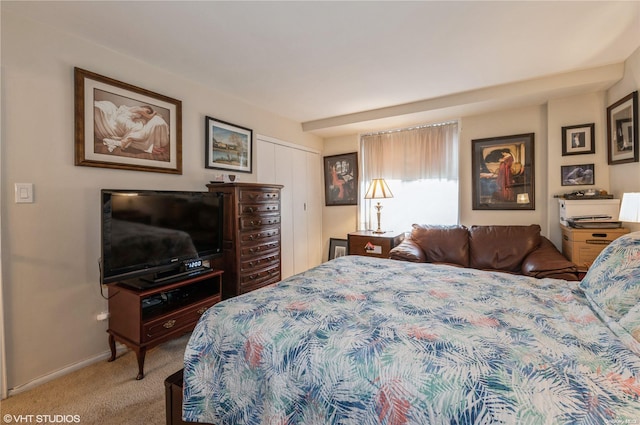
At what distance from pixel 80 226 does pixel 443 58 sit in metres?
3.33

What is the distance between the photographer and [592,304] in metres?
1.37

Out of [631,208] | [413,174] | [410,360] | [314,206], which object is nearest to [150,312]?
[410,360]

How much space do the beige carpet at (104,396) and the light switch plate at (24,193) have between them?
1.29 meters

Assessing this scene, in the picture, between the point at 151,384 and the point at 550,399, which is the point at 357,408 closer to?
the point at 550,399

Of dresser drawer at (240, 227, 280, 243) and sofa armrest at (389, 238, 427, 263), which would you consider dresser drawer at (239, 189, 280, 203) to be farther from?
sofa armrest at (389, 238, 427, 263)

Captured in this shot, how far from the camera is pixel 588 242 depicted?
107 inches

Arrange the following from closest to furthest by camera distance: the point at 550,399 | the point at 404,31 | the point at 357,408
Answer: the point at 550,399
the point at 357,408
the point at 404,31

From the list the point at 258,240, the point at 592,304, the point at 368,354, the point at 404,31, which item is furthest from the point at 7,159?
the point at 592,304

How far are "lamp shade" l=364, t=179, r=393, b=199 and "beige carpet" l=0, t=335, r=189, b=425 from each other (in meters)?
3.09

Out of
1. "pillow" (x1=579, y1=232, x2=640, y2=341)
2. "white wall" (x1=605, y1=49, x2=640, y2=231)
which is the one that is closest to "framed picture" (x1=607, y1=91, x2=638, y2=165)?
"white wall" (x1=605, y1=49, x2=640, y2=231)

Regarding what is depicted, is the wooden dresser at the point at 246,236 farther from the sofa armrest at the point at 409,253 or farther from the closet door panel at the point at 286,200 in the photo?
the sofa armrest at the point at 409,253

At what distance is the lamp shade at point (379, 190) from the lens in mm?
4176

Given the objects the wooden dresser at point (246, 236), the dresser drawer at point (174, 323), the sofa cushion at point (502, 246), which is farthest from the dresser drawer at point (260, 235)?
the sofa cushion at point (502, 246)

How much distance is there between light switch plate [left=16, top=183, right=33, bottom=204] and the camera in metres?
1.92
